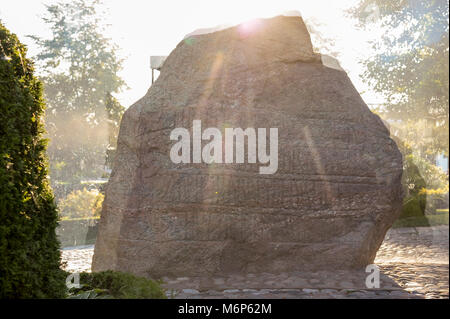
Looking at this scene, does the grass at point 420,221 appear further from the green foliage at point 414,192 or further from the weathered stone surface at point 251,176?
the weathered stone surface at point 251,176

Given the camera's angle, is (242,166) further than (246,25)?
No

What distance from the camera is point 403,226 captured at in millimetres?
12438

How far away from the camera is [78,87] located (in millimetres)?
25828

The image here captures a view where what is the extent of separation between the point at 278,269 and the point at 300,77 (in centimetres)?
307

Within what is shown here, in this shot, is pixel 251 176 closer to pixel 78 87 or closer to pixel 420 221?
pixel 420 221

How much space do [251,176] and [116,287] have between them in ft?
9.32

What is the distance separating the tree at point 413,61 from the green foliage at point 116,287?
1575 cm

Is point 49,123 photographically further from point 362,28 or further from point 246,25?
point 246,25

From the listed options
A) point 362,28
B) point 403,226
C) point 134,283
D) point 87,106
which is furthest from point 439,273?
point 87,106

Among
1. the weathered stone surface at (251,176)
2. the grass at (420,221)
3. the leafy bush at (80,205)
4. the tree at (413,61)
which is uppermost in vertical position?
the tree at (413,61)

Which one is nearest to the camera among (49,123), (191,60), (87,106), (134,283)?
(134,283)

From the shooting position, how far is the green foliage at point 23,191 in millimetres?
3000

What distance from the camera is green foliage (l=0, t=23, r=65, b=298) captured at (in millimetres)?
3000

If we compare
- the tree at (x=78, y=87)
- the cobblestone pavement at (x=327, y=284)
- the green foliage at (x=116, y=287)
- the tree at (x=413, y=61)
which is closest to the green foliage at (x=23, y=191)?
the green foliage at (x=116, y=287)
